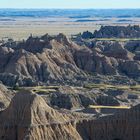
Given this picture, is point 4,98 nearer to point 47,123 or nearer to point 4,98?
point 4,98

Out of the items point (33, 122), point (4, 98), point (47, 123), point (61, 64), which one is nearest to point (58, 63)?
point (61, 64)

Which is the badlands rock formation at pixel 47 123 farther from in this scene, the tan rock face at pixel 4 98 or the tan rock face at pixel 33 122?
the tan rock face at pixel 4 98

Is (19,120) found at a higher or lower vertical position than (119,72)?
higher

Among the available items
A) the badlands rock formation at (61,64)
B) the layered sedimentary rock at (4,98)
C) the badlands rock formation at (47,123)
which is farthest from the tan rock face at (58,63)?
the badlands rock formation at (47,123)

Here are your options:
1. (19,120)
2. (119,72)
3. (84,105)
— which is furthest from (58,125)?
(119,72)

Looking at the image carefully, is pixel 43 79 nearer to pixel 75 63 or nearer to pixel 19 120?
pixel 75 63

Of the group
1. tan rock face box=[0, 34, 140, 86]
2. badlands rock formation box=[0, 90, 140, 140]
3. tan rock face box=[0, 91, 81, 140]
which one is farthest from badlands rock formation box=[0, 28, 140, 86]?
tan rock face box=[0, 91, 81, 140]

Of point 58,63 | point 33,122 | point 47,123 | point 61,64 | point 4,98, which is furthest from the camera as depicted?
point 58,63

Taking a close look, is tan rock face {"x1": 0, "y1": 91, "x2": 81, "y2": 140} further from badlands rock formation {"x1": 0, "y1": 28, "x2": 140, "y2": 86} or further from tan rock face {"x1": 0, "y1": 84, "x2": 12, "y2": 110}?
badlands rock formation {"x1": 0, "y1": 28, "x2": 140, "y2": 86}
